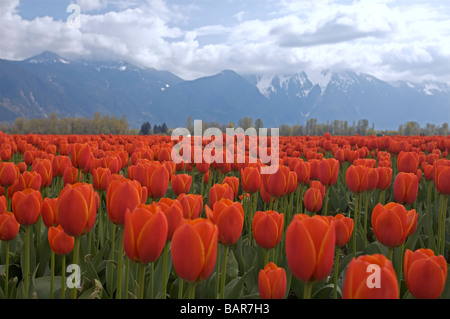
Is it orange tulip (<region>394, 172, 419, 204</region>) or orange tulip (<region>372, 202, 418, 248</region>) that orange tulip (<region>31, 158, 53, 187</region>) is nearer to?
orange tulip (<region>372, 202, 418, 248</region>)

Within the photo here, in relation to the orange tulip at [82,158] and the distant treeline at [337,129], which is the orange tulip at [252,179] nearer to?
the orange tulip at [82,158]

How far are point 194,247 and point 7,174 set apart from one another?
9.69 ft

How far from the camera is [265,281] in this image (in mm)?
1927

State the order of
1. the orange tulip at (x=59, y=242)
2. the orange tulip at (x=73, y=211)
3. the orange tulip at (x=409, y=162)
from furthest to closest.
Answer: the orange tulip at (x=409, y=162) → the orange tulip at (x=59, y=242) → the orange tulip at (x=73, y=211)

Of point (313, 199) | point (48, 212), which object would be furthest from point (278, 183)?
point (48, 212)

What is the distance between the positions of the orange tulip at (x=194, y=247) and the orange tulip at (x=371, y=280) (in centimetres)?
52

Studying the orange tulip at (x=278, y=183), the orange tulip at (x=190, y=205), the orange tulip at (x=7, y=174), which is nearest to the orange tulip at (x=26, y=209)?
the orange tulip at (x=190, y=205)

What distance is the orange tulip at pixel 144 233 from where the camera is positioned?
150 centimetres

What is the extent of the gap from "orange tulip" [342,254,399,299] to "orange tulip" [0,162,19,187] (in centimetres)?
345

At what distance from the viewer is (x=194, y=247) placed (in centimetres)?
145

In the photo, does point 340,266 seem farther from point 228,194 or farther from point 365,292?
point 365,292

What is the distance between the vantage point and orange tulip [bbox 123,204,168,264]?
1.50m

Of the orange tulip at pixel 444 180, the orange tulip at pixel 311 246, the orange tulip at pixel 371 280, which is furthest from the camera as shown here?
the orange tulip at pixel 444 180

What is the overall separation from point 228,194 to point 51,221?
4.10 feet
